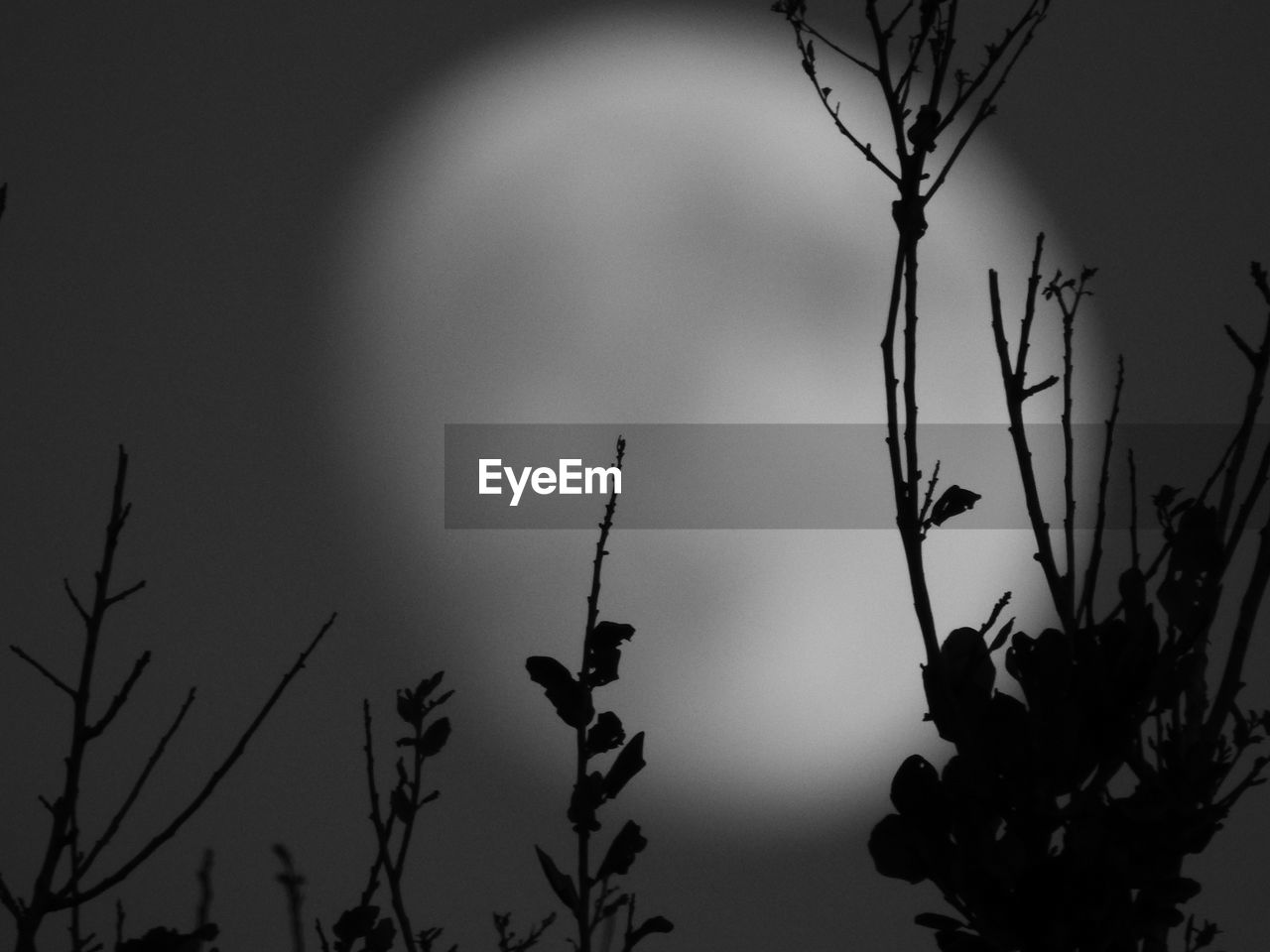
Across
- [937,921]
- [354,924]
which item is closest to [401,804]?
[354,924]

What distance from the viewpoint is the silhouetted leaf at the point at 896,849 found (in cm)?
184

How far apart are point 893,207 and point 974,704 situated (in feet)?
2.70

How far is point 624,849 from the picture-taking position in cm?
245

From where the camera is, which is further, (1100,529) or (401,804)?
(401,804)

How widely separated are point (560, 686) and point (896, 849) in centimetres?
79

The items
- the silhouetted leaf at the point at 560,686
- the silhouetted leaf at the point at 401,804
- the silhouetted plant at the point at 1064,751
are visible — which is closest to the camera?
the silhouetted plant at the point at 1064,751

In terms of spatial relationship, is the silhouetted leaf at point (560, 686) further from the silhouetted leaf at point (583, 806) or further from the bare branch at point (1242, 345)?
the bare branch at point (1242, 345)

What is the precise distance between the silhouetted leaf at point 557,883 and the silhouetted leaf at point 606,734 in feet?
0.96

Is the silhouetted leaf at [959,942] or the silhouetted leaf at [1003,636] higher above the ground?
the silhouetted leaf at [1003,636]

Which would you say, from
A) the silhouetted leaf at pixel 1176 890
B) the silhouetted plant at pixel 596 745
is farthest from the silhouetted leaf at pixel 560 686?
the silhouetted leaf at pixel 1176 890

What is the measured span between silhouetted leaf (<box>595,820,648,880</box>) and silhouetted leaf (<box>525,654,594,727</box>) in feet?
0.85

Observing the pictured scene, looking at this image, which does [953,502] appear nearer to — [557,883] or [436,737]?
[557,883]

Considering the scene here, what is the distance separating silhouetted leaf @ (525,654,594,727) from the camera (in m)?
2.38

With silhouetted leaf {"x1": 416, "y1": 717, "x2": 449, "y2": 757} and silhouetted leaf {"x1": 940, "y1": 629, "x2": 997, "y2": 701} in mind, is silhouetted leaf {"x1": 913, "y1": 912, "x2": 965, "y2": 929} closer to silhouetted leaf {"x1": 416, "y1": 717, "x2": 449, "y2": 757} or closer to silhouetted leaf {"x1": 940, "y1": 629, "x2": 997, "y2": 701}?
silhouetted leaf {"x1": 940, "y1": 629, "x2": 997, "y2": 701}
